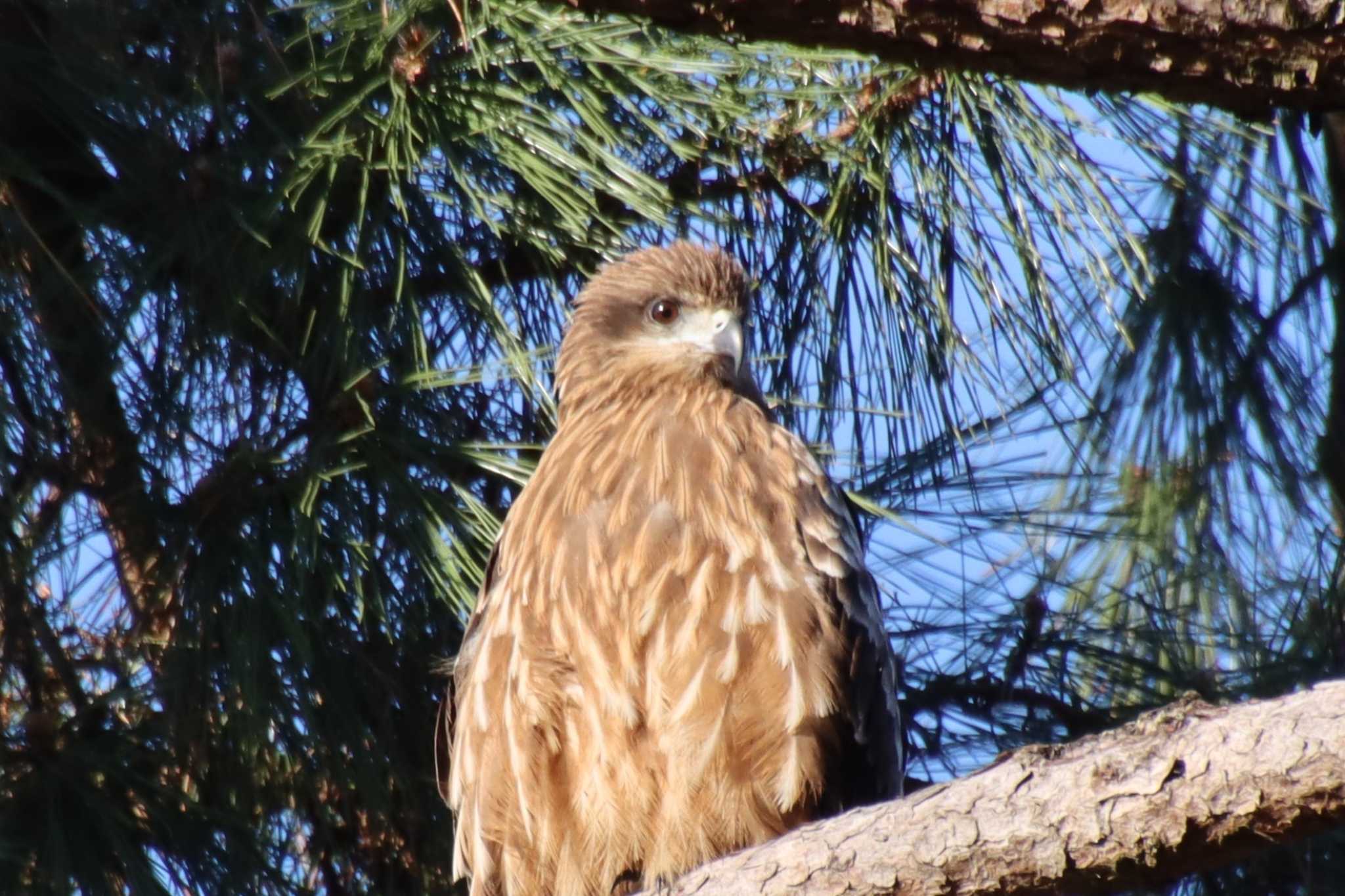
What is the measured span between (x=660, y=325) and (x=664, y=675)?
3.81ft

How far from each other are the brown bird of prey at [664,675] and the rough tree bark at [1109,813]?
962 millimetres

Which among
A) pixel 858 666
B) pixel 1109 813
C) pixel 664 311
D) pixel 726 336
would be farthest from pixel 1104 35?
pixel 664 311

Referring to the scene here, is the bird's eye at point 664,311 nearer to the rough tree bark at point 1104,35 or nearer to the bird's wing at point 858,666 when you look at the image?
the bird's wing at point 858,666

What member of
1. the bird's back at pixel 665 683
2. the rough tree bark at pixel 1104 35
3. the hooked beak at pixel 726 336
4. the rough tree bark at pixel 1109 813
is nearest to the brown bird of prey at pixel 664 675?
the bird's back at pixel 665 683

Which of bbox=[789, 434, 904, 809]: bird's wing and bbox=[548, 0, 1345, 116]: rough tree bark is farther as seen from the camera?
bbox=[789, 434, 904, 809]: bird's wing

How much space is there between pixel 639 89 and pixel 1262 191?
1.44 meters

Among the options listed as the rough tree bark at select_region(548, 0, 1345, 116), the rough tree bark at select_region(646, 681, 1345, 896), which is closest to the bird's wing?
the rough tree bark at select_region(646, 681, 1345, 896)

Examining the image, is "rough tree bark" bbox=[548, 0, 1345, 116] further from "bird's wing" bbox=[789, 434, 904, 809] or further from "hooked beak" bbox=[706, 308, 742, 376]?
"hooked beak" bbox=[706, 308, 742, 376]

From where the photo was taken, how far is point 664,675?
3365 mm

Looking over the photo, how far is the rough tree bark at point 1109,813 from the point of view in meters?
1.83

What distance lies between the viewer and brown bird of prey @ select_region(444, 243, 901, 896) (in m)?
3.33

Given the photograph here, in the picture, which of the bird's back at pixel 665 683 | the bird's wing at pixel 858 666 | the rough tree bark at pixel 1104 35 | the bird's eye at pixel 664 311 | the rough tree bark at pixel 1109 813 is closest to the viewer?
the rough tree bark at pixel 1109 813

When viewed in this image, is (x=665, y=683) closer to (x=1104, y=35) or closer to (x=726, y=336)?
(x=726, y=336)

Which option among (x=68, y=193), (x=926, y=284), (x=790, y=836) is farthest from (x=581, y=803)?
(x=68, y=193)
